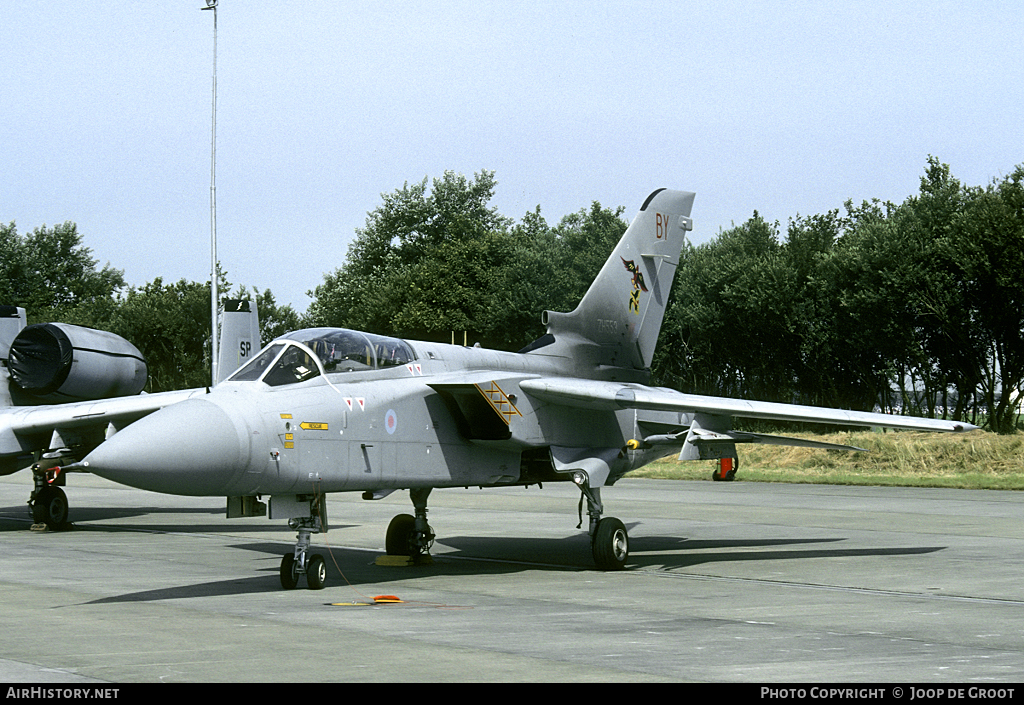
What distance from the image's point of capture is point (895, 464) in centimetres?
3562

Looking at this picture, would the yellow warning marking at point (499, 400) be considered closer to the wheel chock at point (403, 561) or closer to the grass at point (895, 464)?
the wheel chock at point (403, 561)

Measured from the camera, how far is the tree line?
4334 centimetres

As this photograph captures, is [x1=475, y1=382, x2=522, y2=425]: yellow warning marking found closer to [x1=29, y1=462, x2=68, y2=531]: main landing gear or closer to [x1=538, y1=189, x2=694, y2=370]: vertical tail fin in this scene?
[x1=538, y1=189, x2=694, y2=370]: vertical tail fin

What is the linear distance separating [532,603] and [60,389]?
12.1 meters

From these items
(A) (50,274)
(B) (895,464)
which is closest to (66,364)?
(B) (895,464)

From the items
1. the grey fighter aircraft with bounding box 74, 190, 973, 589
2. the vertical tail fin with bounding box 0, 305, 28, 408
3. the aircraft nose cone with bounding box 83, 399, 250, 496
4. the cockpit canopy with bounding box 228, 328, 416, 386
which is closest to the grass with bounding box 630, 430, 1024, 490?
the grey fighter aircraft with bounding box 74, 190, 973, 589

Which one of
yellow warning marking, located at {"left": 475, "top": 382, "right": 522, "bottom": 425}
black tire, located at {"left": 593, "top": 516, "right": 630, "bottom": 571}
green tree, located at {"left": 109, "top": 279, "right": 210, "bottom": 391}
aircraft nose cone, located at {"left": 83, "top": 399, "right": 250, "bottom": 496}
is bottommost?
black tire, located at {"left": 593, "top": 516, "right": 630, "bottom": 571}

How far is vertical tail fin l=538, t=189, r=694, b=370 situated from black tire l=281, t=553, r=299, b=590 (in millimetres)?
5350

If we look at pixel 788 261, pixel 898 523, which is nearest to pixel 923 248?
pixel 788 261

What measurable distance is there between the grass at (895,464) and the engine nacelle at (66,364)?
19628mm

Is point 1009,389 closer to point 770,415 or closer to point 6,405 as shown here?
point 770,415

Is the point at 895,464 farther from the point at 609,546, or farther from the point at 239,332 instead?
the point at 609,546

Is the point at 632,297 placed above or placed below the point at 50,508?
above

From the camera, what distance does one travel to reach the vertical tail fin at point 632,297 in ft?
53.7
